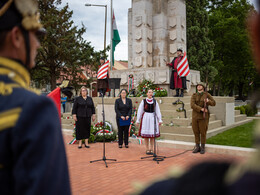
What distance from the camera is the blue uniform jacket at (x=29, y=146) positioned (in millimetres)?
989

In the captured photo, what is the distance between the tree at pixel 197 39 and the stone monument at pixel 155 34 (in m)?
11.3

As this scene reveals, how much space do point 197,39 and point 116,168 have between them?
2493 cm

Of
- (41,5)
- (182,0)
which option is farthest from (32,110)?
(41,5)

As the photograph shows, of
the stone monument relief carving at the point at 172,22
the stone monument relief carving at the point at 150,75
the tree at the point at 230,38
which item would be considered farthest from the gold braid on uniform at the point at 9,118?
the tree at the point at 230,38

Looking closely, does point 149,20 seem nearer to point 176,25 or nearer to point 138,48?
point 176,25

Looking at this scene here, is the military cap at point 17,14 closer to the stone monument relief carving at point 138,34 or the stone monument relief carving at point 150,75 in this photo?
the stone monument relief carving at point 150,75

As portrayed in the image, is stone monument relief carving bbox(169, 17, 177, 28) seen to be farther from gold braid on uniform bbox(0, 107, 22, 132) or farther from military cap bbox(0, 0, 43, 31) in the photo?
gold braid on uniform bbox(0, 107, 22, 132)

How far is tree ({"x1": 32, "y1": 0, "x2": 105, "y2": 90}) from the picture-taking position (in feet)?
81.8

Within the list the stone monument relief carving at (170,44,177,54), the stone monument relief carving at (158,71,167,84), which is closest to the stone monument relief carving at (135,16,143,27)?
the stone monument relief carving at (170,44,177,54)

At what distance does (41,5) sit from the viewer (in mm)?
26234

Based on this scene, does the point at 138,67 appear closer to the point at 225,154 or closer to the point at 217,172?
the point at 225,154

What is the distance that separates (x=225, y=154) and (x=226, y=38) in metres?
28.2

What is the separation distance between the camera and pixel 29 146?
1.00 meters

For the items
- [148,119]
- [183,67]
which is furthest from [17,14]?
[183,67]
